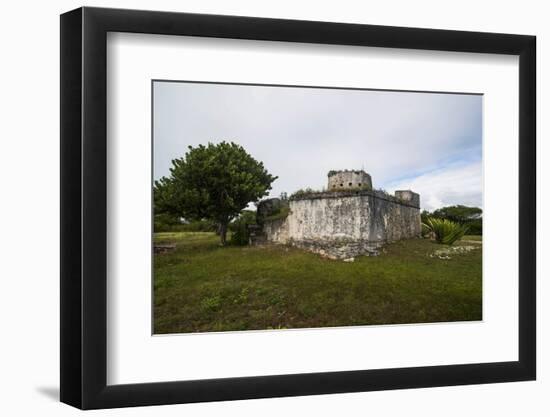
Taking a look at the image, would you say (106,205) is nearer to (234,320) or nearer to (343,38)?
(234,320)

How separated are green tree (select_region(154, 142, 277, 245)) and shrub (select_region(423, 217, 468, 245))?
1.74 metres

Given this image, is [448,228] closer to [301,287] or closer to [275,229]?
[301,287]

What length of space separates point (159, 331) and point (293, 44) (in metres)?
2.89

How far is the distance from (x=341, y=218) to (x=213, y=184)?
4.39 ft

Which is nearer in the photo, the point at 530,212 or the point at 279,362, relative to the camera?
the point at 279,362

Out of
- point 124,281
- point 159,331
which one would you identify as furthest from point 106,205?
point 159,331

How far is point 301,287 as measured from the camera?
6254 millimetres

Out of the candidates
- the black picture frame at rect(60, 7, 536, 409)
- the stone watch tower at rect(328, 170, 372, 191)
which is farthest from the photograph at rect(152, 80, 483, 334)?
the black picture frame at rect(60, 7, 536, 409)

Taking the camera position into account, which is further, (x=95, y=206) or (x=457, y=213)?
(x=457, y=213)

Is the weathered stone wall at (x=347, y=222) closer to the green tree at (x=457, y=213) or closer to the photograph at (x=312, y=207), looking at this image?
the photograph at (x=312, y=207)

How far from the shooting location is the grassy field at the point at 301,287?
235 inches

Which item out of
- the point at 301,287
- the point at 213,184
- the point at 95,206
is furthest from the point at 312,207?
the point at 95,206

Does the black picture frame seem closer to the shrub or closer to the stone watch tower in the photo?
the stone watch tower

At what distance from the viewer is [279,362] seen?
19.8ft
